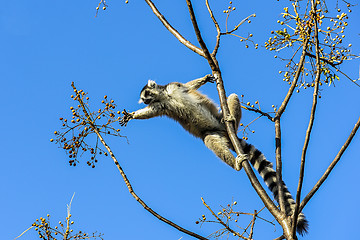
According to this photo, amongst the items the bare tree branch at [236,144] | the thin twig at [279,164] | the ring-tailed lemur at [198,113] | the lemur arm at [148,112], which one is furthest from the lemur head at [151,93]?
the thin twig at [279,164]

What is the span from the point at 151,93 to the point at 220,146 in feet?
8.01

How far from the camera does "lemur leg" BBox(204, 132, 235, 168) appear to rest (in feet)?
29.7

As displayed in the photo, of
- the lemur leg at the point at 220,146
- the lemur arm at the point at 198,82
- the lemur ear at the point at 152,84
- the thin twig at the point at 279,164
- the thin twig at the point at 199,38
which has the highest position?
the lemur ear at the point at 152,84

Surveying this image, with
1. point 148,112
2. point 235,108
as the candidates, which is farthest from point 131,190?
point 148,112

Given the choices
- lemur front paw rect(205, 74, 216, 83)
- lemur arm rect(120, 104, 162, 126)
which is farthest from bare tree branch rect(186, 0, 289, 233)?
lemur arm rect(120, 104, 162, 126)

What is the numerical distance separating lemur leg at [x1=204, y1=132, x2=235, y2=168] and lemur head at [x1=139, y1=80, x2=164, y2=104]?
5.51 feet

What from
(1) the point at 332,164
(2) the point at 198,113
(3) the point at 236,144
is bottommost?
(1) the point at 332,164

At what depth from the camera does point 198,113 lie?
10.0 meters

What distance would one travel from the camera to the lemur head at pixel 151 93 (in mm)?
10633

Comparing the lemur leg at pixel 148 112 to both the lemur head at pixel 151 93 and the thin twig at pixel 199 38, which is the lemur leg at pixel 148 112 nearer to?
the lemur head at pixel 151 93

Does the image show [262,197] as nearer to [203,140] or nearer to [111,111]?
[111,111]

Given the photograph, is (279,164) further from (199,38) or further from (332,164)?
(199,38)

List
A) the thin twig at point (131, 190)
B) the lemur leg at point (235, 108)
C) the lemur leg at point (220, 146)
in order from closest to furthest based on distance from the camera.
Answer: the thin twig at point (131, 190)
the lemur leg at point (220, 146)
the lemur leg at point (235, 108)

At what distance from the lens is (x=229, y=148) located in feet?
31.6
